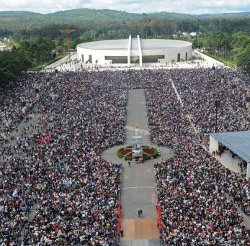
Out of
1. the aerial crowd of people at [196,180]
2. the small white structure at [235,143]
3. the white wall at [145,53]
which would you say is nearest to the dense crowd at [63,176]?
the aerial crowd of people at [196,180]

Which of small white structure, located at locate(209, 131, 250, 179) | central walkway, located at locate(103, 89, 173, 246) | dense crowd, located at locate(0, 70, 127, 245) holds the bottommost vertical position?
central walkway, located at locate(103, 89, 173, 246)

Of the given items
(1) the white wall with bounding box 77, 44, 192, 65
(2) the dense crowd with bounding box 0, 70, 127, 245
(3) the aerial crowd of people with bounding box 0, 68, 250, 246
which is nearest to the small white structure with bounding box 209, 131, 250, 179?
(3) the aerial crowd of people with bounding box 0, 68, 250, 246

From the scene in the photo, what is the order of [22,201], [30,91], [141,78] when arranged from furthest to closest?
[141,78] < [30,91] < [22,201]

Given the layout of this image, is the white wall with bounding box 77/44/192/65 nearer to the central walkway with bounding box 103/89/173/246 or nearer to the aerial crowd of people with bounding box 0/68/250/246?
the aerial crowd of people with bounding box 0/68/250/246

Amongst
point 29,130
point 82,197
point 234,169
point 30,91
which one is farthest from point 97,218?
point 30,91

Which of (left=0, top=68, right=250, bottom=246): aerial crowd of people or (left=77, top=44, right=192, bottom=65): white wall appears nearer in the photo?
(left=0, top=68, right=250, bottom=246): aerial crowd of people

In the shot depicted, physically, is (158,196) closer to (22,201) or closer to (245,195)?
(245,195)

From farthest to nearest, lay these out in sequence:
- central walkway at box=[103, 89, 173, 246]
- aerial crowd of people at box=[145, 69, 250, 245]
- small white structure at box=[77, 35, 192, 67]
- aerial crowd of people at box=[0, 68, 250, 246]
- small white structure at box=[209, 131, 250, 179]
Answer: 1. small white structure at box=[77, 35, 192, 67]
2. small white structure at box=[209, 131, 250, 179]
3. central walkway at box=[103, 89, 173, 246]
4. aerial crowd of people at box=[0, 68, 250, 246]
5. aerial crowd of people at box=[145, 69, 250, 245]
